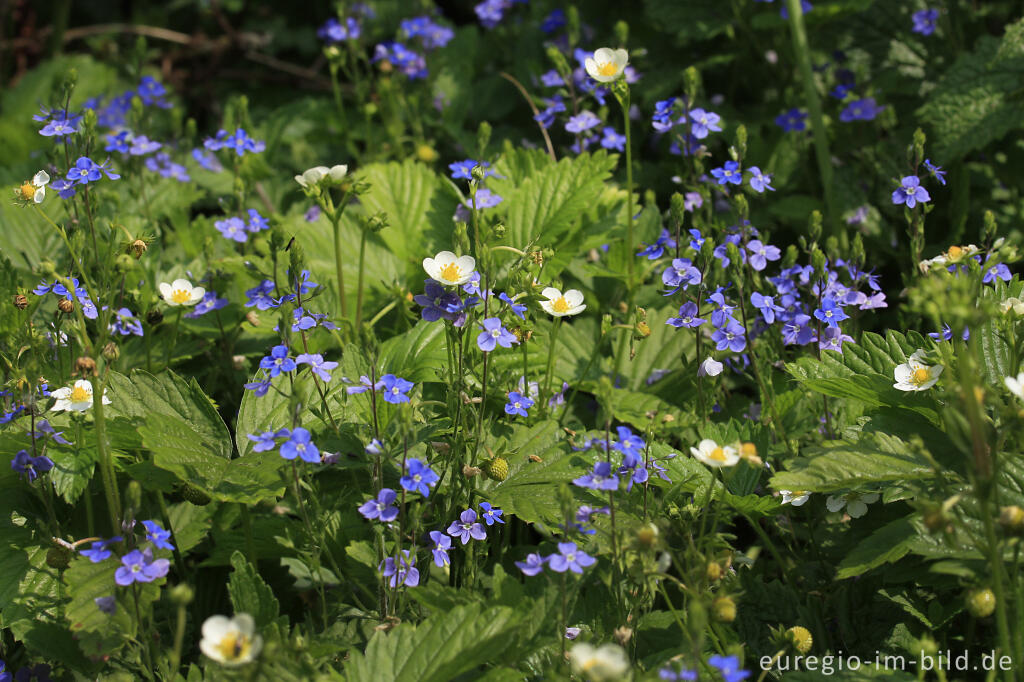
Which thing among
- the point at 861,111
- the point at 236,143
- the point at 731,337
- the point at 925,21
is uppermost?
the point at 925,21

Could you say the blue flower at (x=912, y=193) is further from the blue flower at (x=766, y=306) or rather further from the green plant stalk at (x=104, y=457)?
the green plant stalk at (x=104, y=457)

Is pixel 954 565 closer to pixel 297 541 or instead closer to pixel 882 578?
pixel 882 578

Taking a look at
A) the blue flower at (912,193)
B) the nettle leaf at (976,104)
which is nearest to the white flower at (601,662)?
the blue flower at (912,193)

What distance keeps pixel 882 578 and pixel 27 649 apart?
7.00 feet

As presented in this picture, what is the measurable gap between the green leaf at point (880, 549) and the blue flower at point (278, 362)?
130 cm

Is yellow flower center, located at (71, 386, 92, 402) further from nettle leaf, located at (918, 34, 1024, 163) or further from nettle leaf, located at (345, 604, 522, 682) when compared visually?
nettle leaf, located at (918, 34, 1024, 163)

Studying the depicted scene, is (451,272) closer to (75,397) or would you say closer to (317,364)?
(317,364)

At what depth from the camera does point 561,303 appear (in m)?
2.42

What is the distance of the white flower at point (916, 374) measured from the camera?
2219 millimetres

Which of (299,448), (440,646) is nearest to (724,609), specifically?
(440,646)

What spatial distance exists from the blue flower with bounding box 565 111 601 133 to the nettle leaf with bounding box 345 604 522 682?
1.96 meters

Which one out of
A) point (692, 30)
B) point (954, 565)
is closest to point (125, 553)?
point (954, 565)

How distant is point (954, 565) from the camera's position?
1830mm

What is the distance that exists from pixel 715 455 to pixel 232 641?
1.01 meters
